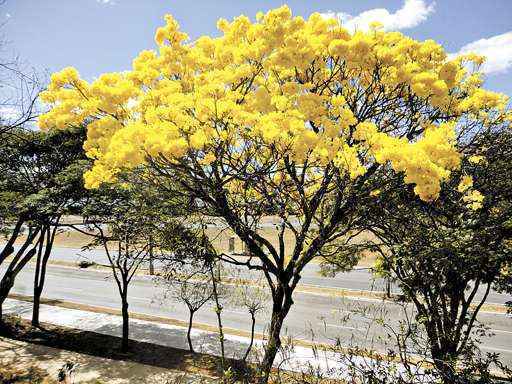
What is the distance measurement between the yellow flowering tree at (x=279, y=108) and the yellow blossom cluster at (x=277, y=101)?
0.02 metres

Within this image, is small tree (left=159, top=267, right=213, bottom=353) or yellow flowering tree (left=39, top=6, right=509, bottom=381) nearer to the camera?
yellow flowering tree (left=39, top=6, right=509, bottom=381)

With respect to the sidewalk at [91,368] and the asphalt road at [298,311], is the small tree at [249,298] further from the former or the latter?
the sidewalk at [91,368]

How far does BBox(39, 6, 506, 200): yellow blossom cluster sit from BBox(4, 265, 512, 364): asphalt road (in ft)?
19.4

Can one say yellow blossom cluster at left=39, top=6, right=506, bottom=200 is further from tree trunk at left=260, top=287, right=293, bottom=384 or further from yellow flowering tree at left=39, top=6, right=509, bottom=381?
tree trunk at left=260, top=287, right=293, bottom=384

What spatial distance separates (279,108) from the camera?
4637mm

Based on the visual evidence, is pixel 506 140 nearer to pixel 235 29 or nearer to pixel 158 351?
pixel 235 29

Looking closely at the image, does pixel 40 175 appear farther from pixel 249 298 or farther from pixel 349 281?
pixel 349 281

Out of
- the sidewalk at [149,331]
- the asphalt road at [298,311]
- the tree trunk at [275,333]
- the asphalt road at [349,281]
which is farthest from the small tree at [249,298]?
the asphalt road at [349,281]

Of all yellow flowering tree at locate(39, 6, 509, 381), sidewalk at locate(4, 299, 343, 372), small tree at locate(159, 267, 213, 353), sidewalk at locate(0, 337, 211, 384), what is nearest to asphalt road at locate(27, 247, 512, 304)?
sidewalk at locate(4, 299, 343, 372)

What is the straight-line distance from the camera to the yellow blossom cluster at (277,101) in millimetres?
4297

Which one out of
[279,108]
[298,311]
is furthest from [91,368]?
[298,311]

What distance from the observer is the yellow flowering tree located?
4332 millimetres

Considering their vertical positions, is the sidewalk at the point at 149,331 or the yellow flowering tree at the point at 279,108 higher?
the yellow flowering tree at the point at 279,108

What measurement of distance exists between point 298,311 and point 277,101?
A: 41.2 ft
